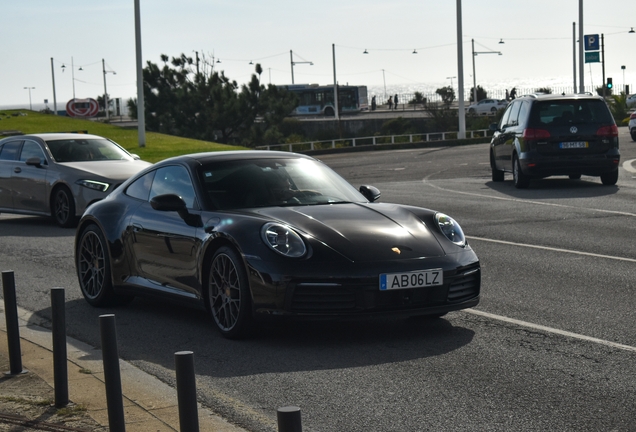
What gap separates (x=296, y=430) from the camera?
2998 millimetres

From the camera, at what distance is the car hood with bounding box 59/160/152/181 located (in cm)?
1600

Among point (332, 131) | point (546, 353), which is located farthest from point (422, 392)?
point (332, 131)

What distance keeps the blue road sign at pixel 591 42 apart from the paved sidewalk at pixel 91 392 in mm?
47511

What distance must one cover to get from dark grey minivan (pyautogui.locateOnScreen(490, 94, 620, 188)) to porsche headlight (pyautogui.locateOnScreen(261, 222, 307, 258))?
1353 centimetres

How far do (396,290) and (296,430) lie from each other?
3.88m

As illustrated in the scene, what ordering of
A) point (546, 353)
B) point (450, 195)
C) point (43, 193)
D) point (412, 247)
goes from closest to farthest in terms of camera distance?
point (546, 353), point (412, 247), point (43, 193), point (450, 195)

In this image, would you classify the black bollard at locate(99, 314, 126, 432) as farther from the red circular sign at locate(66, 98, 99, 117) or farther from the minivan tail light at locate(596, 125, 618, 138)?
the red circular sign at locate(66, 98, 99, 117)

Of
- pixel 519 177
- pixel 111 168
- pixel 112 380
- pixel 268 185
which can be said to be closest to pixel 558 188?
pixel 519 177

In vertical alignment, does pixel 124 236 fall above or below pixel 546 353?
above

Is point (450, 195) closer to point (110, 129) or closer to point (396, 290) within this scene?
point (396, 290)

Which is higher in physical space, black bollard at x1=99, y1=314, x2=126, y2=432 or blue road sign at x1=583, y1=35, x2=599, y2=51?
blue road sign at x1=583, y1=35, x2=599, y2=51

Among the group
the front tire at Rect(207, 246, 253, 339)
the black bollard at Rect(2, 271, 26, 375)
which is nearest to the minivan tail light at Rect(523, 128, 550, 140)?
the front tire at Rect(207, 246, 253, 339)

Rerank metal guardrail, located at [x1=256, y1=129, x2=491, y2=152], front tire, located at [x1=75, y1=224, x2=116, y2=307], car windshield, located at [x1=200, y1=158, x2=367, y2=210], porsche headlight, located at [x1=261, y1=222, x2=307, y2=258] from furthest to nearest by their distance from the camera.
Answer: metal guardrail, located at [x1=256, y1=129, x2=491, y2=152] → front tire, located at [x1=75, y1=224, x2=116, y2=307] → car windshield, located at [x1=200, y1=158, x2=367, y2=210] → porsche headlight, located at [x1=261, y1=222, x2=307, y2=258]

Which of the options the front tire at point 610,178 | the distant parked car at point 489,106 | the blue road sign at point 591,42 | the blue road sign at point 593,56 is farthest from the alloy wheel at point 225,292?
the distant parked car at point 489,106
